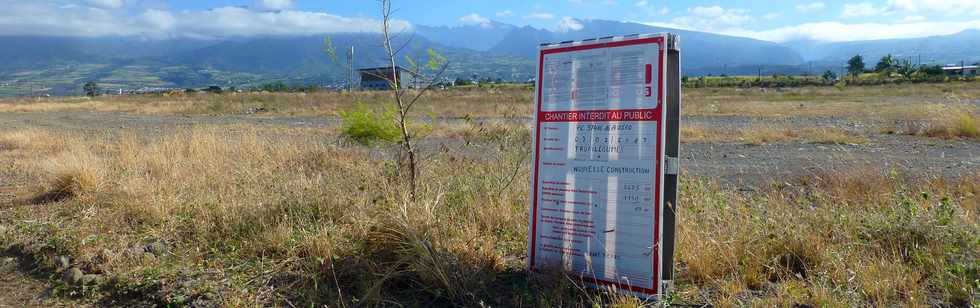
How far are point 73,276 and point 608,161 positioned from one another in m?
3.62

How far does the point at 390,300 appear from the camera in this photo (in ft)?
12.3

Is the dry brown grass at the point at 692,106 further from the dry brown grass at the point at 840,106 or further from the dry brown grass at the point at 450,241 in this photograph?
the dry brown grass at the point at 450,241

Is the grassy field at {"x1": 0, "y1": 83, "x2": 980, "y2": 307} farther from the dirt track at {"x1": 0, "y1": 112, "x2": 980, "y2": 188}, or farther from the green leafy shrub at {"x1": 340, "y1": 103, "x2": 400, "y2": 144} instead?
the green leafy shrub at {"x1": 340, "y1": 103, "x2": 400, "y2": 144}

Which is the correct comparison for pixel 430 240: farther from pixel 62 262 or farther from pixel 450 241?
pixel 62 262

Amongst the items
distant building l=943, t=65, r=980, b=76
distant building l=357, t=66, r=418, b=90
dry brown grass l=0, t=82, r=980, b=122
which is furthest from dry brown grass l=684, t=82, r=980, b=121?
distant building l=943, t=65, r=980, b=76

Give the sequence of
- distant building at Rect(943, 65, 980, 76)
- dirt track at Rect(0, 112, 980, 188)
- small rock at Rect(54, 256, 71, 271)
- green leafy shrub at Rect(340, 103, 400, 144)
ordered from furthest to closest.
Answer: distant building at Rect(943, 65, 980, 76)
green leafy shrub at Rect(340, 103, 400, 144)
dirt track at Rect(0, 112, 980, 188)
small rock at Rect(54, 256, 71, 271)

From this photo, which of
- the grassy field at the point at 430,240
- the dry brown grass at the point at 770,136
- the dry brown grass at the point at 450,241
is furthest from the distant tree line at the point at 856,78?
the dry brown grass at the point at 450,241

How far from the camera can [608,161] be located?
11.4 feet

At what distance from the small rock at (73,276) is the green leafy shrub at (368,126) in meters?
3.94

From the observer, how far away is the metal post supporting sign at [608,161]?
331 cm

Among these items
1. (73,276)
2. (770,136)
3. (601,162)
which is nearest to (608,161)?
(601,162)

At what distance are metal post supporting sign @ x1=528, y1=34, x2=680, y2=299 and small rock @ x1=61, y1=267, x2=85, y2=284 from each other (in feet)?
9.92

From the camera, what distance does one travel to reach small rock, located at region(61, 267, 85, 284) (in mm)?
4363

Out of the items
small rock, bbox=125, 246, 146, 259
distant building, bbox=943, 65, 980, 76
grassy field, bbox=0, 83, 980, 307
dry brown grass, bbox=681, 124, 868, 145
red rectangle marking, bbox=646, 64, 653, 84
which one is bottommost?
small rock, bbox=125, 246, 146, 259
